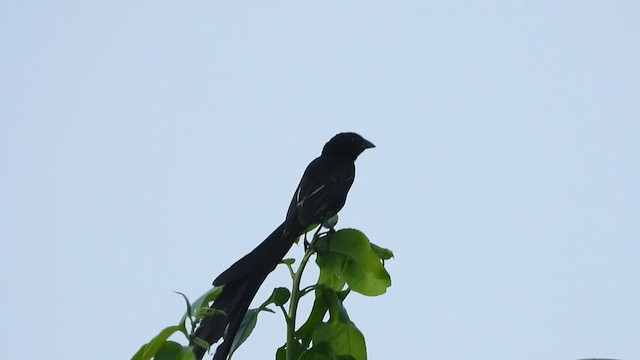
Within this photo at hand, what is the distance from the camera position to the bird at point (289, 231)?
304 cm

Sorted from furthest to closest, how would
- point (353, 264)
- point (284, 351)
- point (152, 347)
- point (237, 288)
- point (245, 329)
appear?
1. point (237, 288)
2. point (353, 264)
3. point (245, 329)
4. point (284, 351)
5. point (152, 347)

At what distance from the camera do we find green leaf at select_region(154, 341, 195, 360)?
2.44 meters

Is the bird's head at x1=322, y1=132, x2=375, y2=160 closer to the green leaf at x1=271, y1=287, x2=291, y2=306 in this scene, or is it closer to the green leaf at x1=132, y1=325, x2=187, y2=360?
the green leaf at x1=271, y1=287, x2=291, y2=306

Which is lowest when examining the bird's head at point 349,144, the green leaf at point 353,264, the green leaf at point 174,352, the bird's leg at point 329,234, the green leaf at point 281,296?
the green leaf at point 174,352

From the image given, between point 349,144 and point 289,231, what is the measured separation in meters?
1.90

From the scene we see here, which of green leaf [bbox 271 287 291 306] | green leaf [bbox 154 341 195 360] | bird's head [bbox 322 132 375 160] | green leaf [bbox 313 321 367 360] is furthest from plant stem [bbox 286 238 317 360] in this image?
bird's head [bbox 322 132 375 160]

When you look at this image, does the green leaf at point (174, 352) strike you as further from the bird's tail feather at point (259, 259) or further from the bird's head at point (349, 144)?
the bird's head at point (349, 144)

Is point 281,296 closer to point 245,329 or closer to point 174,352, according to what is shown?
point 245,329

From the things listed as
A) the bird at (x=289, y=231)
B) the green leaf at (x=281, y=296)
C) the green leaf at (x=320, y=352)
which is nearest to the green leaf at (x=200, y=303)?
the bird at (x=289, y=231)

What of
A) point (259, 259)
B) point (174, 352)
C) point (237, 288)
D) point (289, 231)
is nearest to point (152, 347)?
point (174, 352)

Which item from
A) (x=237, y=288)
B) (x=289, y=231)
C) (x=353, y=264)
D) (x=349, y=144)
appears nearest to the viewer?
(x=353, y=264)

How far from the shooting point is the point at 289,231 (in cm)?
416

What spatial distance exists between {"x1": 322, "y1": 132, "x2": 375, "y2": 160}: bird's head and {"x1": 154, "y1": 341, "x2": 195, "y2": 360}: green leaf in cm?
349

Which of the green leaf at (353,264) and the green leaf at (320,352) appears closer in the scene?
the green leaf at (320,352)
